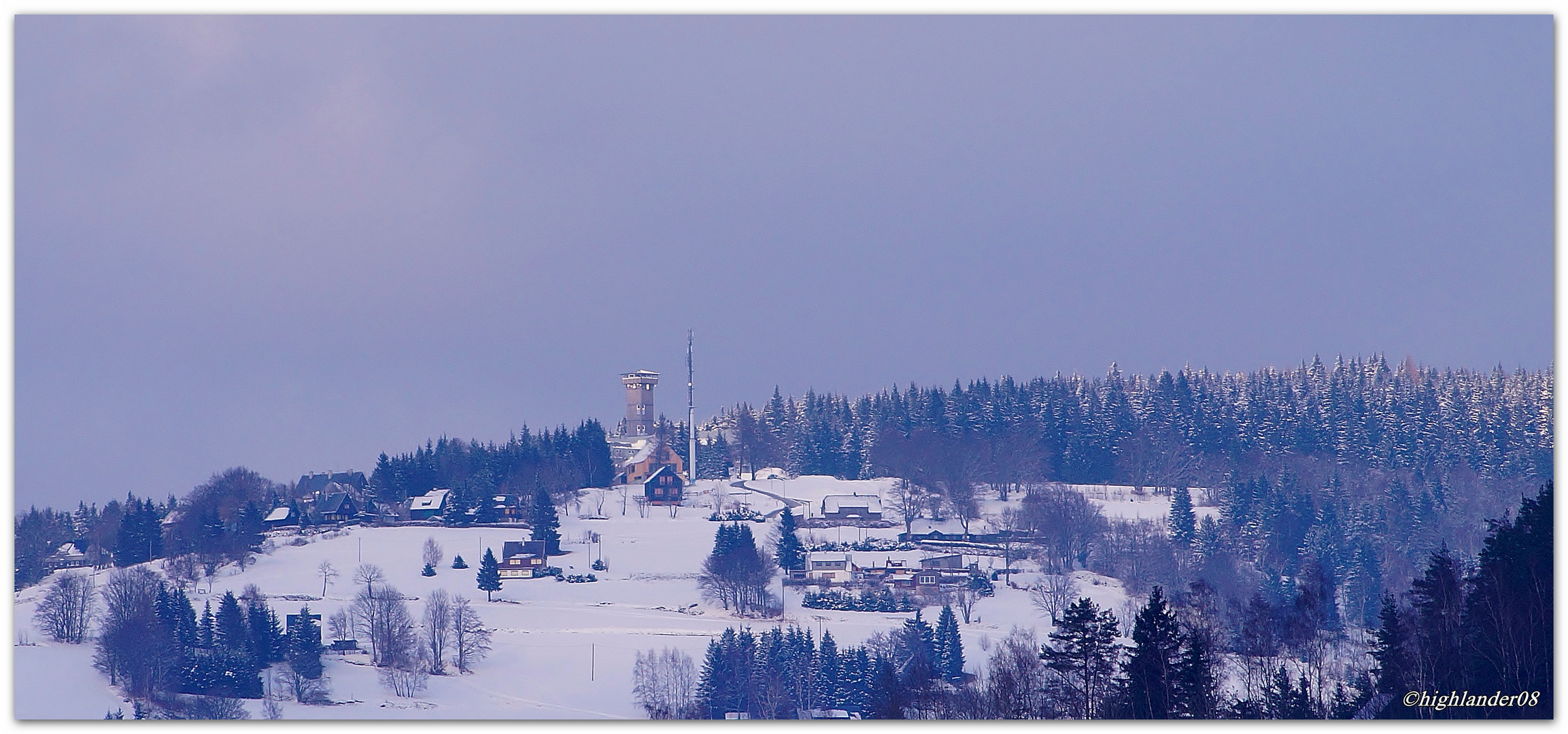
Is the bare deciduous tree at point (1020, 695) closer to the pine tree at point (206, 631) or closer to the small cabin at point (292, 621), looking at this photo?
the small cabin at point (292, 621)

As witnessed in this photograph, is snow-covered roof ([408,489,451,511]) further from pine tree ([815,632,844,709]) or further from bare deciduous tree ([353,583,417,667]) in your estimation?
pine tree ([815,632,844,709])

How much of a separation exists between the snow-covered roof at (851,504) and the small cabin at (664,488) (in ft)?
25.7

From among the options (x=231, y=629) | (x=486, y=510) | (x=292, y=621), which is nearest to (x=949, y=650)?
(x=292, y=621)

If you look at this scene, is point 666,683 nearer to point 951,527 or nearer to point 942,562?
point 942,562

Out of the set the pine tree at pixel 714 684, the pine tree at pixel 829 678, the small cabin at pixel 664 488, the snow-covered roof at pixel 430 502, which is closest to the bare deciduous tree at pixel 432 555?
the snow-covered roof at pixel 430 502

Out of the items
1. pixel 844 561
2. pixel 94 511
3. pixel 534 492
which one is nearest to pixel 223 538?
pixel 94 511

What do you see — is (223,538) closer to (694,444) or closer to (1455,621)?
(694,444)

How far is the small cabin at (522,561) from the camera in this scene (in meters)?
58.1

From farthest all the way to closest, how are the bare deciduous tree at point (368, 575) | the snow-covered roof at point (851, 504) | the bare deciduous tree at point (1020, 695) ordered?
the snow-covered roof at point (851, 504) < the bare deciduous tree at point (368, 575) < the bare deciduous tree at point (1020, 695)

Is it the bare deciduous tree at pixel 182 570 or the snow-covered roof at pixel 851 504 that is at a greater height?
the snow-covered roof at pixel 851 504

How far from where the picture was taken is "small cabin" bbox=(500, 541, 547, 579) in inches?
2287

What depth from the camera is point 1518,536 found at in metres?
21.6

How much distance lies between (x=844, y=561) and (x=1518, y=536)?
38882 millimetres

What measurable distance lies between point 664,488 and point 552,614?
25.1 meters
